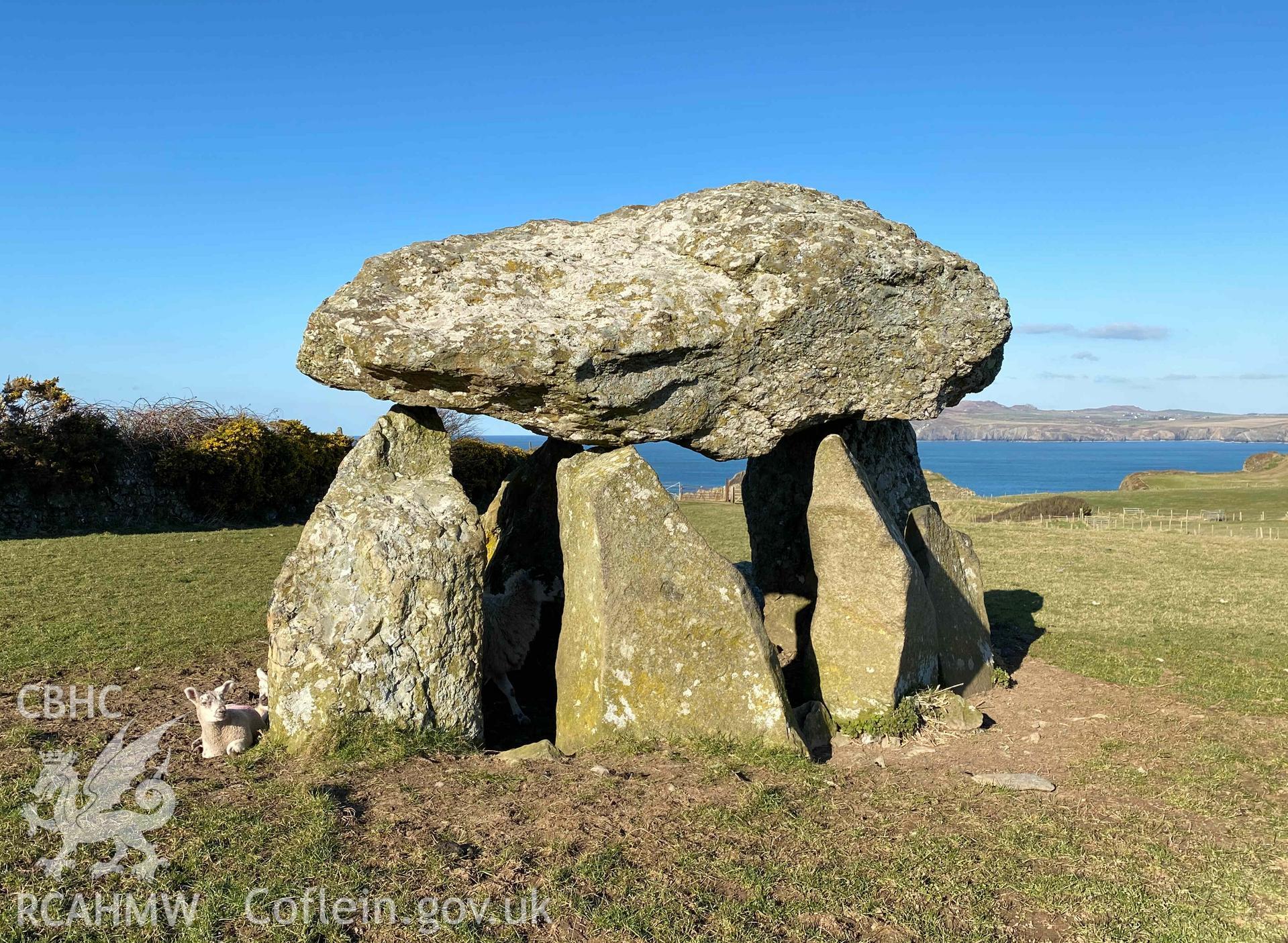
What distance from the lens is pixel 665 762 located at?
7.57m

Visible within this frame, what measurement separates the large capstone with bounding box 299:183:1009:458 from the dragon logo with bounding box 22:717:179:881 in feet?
12.3

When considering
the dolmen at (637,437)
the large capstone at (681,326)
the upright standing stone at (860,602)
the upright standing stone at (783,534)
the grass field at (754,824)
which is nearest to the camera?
the grass field at (754,824)

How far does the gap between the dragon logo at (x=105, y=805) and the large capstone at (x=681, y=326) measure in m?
3.74

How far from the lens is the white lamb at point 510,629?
9.83 metres

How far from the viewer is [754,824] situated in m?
6.41

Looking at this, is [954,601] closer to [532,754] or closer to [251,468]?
[532,754]

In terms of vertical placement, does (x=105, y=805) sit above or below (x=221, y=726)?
below

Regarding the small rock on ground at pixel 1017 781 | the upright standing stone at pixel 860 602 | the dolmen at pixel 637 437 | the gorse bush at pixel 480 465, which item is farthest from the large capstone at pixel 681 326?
the gorse bush at pixel 480 465

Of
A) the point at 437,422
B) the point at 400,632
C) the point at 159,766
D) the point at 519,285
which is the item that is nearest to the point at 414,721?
the point at 400,632

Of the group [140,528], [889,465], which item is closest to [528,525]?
[889,465]

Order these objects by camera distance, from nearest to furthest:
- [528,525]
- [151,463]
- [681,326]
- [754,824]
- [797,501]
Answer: [754,824] → [681,326] → [528,525] → [797,501] → [151,463]

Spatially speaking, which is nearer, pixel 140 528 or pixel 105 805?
pixel 105 805

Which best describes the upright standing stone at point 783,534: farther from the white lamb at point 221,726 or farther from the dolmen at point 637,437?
the white lamb at point 221,726

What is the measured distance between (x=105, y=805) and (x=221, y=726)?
4.24ft
